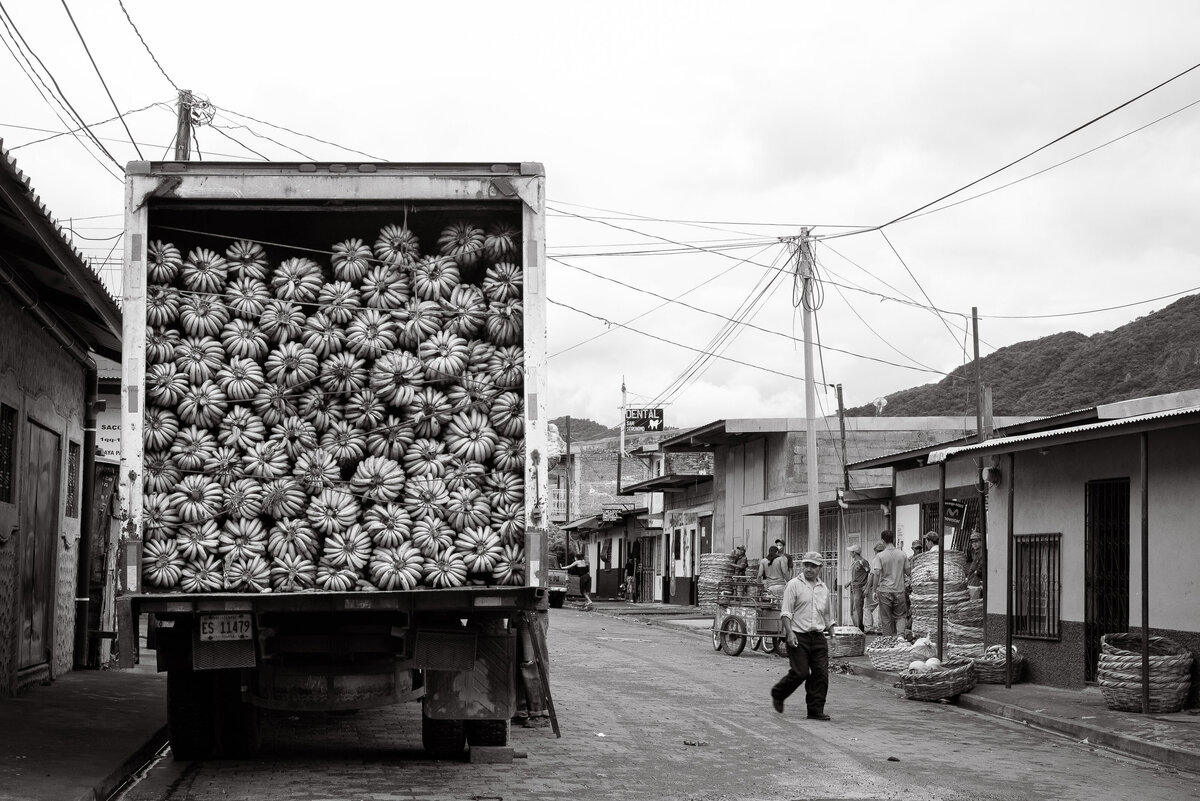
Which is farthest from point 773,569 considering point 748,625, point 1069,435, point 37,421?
point 37,421

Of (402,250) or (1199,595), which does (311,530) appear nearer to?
(402,250)

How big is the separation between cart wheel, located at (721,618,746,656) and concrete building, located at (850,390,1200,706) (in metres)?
4.81

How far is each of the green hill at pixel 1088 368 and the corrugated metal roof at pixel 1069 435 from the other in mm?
29031

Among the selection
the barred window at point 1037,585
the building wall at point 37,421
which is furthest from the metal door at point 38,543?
the barred window at point 1037,585

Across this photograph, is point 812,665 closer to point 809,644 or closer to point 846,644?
point 809,644

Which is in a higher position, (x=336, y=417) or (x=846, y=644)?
(x=336, y=417)

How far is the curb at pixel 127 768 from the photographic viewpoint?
26.6 feet

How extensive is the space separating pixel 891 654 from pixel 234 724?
10811mm

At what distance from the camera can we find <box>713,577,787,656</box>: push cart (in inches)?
838

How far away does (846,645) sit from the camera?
21.0 metres

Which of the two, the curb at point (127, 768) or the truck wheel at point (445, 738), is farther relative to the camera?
the truck wheel at point (445, 738)

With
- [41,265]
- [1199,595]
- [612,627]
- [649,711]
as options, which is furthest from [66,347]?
[612,627]

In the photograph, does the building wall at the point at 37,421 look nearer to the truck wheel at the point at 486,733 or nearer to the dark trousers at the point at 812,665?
the truck wheel at the point at 486,733

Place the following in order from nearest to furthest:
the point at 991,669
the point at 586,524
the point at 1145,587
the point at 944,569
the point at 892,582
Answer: the point at 1145,587 → the point at 991,669 → the point at 944,569 → the point at 892,582 → the point at 586,524
